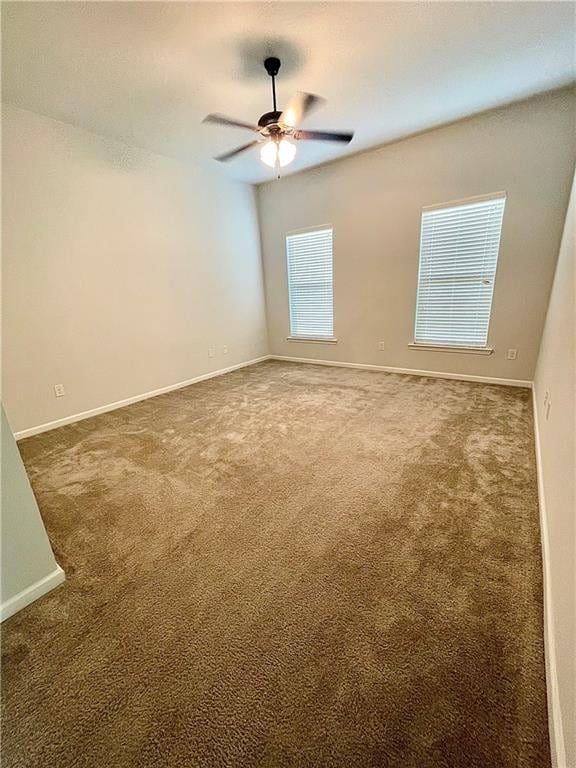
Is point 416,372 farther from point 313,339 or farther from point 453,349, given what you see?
point 313,339

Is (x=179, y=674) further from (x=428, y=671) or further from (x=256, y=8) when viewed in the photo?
(x=256, y=8)

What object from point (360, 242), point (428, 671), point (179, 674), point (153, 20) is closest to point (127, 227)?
point (153, 20)

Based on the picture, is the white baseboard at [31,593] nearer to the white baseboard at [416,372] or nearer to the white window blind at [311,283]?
the white baseboard at [416,372]

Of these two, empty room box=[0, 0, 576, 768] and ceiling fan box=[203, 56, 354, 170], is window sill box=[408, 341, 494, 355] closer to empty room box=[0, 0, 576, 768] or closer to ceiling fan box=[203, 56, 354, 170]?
empty room box=[0, 0, 576, 768]

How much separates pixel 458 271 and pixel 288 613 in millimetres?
3857

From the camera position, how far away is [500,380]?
12.1 feet

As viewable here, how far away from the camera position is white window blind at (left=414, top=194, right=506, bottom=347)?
3.46 metres

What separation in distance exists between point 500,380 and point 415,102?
2942 mm

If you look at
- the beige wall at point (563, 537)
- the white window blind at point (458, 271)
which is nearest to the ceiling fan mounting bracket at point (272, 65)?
the white window blind at point (458, 271)

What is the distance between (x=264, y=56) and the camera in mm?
2223

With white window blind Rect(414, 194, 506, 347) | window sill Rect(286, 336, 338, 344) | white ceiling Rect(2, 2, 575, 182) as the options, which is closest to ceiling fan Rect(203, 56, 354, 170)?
white ceiling Rect(2, 2, 575, 182)

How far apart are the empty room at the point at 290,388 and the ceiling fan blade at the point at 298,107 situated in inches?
0.8

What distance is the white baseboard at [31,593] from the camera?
4.14 feet

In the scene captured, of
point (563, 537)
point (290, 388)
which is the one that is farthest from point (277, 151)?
point (563, 537)
